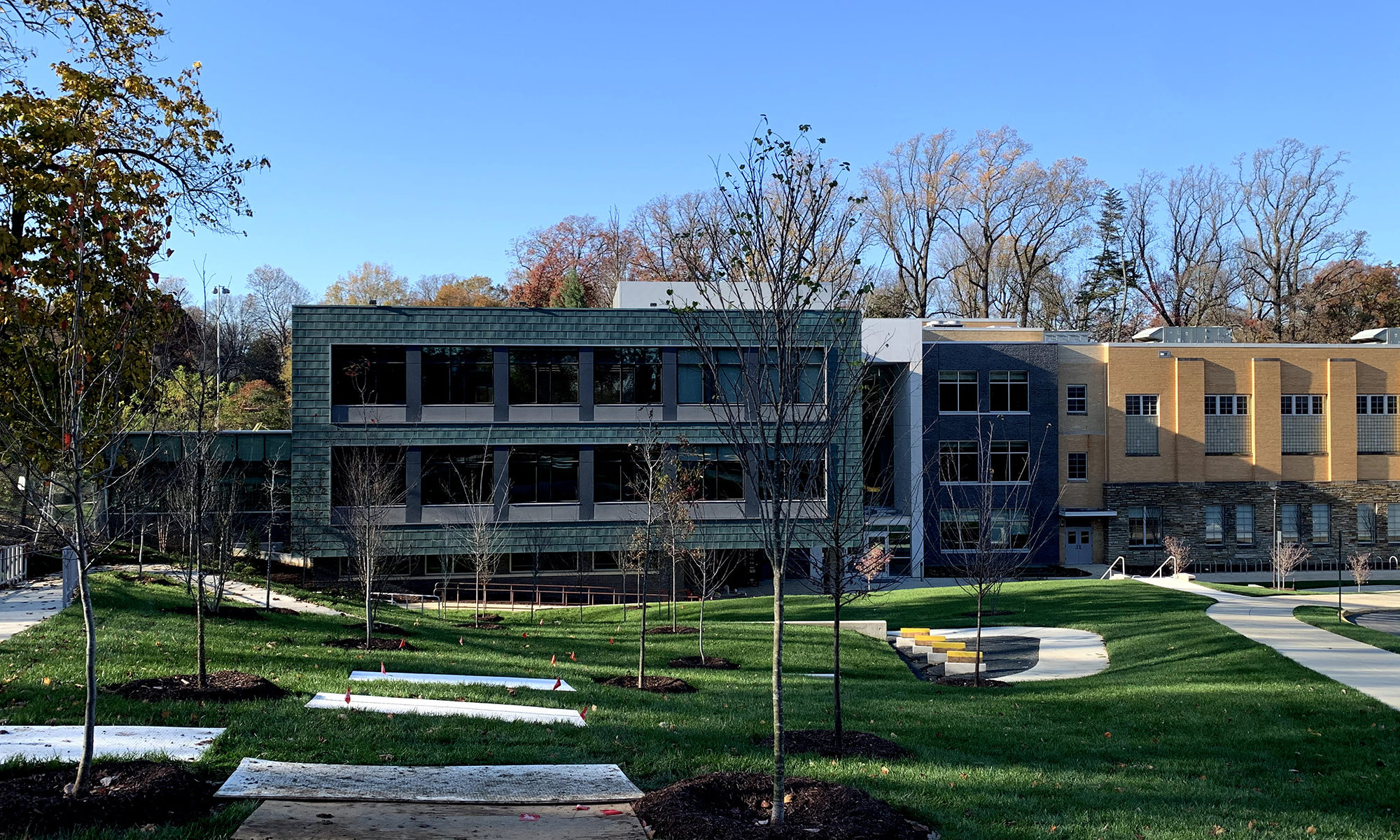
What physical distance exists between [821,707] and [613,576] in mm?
25552

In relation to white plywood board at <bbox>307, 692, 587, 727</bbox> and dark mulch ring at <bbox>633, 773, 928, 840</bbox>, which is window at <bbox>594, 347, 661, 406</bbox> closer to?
white plywood board at <bbox>307, 692, 587, 727</bbox>

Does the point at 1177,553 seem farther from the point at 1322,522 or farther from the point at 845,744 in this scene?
the point at 845,744

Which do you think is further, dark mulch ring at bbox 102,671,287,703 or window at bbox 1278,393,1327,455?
window at bbox 1278,393,1327,455

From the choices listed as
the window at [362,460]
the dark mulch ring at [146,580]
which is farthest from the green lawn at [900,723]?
the window at [362,460]

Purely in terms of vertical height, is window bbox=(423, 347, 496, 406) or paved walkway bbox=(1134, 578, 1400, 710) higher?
window bbox=(423, 347, 496, 406)

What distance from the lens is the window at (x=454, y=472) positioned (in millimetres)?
37969

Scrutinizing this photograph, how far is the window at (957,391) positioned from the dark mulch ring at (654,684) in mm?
33906

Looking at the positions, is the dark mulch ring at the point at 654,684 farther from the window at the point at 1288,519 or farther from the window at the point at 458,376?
the window at the point at 1288,519

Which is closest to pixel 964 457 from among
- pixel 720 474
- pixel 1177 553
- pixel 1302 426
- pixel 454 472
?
pixel 1177 553

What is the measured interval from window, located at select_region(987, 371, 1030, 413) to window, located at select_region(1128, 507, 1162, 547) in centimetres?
785

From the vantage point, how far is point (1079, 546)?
50.3 m

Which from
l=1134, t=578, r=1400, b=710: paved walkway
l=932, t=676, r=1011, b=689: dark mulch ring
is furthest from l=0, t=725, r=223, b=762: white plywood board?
l=1134, t=578, r=1400, b=710: paved walkway

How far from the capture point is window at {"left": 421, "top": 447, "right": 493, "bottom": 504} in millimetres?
37969

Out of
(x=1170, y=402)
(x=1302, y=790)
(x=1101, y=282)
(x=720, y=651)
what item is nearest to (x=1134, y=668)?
(x=720, y=651)
